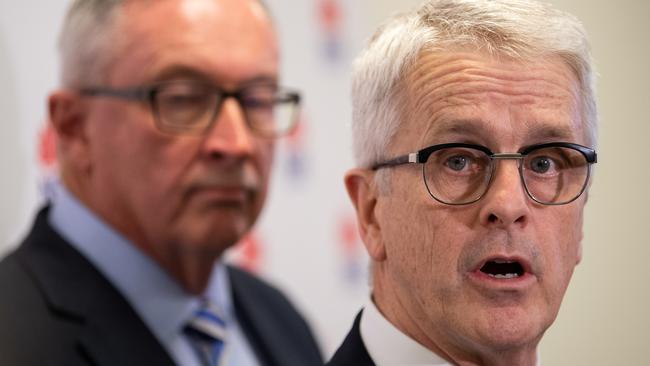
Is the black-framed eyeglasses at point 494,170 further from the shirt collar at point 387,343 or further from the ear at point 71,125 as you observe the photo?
the ear at point 71,125

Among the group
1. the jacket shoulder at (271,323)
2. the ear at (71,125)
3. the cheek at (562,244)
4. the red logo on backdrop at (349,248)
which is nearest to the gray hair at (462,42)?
Result: the cheek at (562,244)

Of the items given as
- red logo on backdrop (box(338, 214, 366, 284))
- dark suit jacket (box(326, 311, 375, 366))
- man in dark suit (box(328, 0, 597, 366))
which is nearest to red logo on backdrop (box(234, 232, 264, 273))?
red logo on backdrop (box(338, 214, 366, 284))

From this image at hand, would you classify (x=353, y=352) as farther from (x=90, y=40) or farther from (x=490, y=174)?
(x=90, y=40)

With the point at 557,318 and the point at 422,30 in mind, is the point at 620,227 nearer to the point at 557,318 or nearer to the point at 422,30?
the point at 557,318

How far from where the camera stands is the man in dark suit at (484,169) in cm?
107

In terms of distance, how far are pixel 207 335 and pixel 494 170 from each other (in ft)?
3.75

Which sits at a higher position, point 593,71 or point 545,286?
point 593,71

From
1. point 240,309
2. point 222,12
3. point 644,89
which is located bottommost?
point 240,309

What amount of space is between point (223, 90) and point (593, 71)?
3.32 feet

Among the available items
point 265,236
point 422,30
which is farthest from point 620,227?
point 265,236

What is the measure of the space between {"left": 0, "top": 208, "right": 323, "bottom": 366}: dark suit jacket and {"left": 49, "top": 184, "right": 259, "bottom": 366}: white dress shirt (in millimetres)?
39

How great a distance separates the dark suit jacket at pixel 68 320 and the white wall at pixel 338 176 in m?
0.33

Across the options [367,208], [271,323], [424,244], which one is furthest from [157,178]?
[424,244]

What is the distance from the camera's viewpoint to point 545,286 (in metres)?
1.09
